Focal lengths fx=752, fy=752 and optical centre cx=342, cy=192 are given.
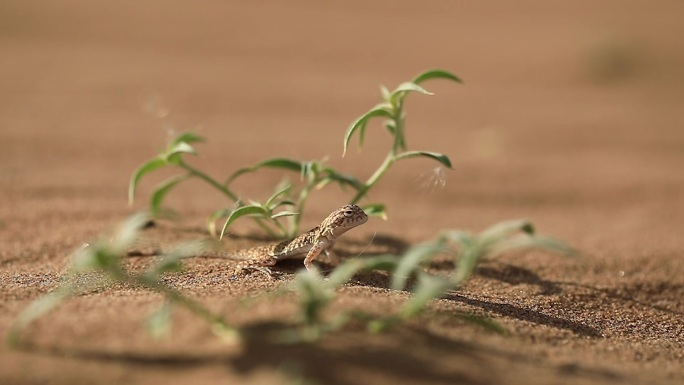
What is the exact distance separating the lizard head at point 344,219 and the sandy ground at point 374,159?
0.39 metres

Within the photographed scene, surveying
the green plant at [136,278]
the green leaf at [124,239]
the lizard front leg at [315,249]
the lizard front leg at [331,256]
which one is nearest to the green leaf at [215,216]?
the lizard front leg at [315,249]

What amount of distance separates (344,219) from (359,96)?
5084mm

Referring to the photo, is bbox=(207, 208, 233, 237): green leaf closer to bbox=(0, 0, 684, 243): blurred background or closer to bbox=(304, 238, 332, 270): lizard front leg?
bbox=(304, 238, 332, 270): lizard front leg

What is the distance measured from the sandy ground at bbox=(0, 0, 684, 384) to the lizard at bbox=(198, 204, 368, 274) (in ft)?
0.70

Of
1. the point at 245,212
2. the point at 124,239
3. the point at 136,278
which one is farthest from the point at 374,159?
the point at 124,239

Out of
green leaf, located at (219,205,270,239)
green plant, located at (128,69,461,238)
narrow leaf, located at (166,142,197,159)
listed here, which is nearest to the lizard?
green plant, located at (128,69,461,238)

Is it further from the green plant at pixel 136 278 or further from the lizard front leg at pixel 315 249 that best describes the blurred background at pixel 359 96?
the green plant at pixel 136 278

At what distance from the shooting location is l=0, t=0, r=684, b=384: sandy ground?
2.59 meters

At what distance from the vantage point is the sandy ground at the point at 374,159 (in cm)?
259

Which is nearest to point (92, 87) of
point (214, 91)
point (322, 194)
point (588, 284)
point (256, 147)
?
point (214, 91)

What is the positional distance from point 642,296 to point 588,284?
0.90ft

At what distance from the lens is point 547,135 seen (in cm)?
789

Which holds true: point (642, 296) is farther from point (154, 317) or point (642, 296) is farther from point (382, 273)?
point (154, 317)

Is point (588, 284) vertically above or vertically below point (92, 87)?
below
